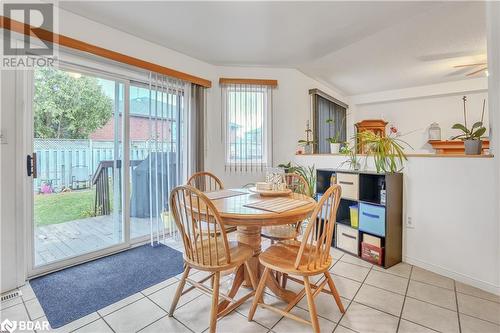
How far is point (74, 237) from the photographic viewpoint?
8.70ft

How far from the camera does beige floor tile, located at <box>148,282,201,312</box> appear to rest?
1.87 m

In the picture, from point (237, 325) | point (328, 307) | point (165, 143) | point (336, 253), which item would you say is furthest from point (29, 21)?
point (336, 253)

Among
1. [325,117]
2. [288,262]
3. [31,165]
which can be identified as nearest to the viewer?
[288,262]

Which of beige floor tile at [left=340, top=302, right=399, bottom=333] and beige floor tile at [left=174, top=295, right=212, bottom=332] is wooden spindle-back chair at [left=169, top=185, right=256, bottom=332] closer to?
beige floor tile at [left=174, top=295, right=212, bottom=332]

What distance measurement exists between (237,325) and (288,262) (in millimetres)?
555

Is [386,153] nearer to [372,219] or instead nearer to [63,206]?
Result: [372,219]

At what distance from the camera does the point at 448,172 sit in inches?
90.3

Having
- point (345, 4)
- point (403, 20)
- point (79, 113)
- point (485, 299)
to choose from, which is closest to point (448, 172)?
point (485, 299)

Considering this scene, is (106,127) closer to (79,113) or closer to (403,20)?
(79,113)

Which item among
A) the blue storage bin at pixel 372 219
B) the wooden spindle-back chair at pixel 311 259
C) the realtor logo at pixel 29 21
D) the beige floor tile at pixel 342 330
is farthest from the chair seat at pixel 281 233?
the realtor logo at pixel 29 21

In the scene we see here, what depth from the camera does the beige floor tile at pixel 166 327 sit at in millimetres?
1587

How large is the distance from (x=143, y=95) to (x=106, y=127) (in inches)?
24.1

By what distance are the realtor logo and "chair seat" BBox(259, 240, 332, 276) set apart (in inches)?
106

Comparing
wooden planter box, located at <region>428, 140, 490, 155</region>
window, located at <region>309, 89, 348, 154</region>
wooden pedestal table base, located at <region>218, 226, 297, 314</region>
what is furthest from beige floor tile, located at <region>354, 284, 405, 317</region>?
wooden planter box, located at <region>428, 140, 490, 155</region>
